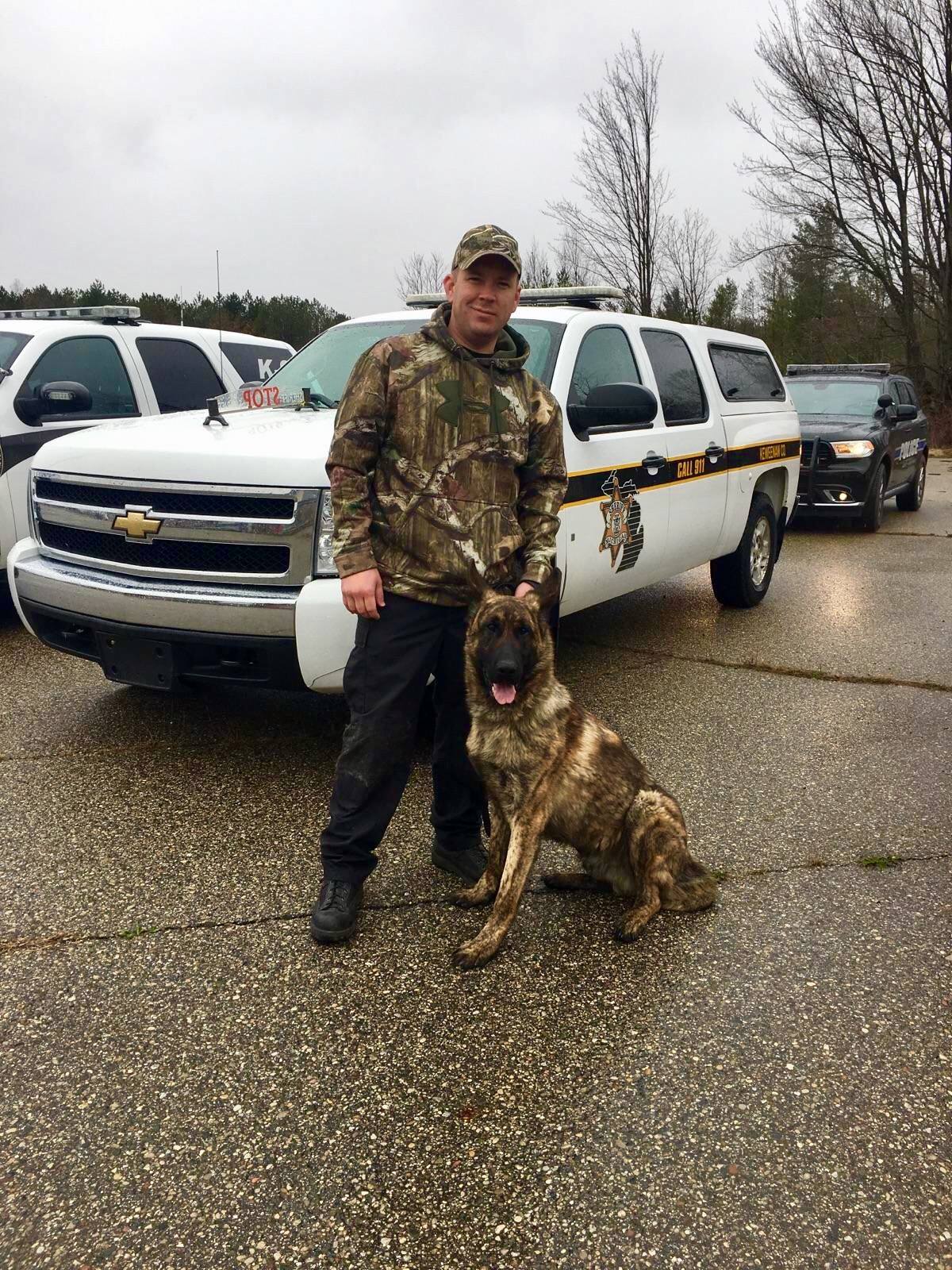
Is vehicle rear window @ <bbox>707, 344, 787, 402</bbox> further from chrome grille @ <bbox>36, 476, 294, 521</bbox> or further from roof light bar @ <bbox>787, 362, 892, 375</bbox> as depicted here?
roof light bar @ <bbox>787, 362, 892, 375</bbox>

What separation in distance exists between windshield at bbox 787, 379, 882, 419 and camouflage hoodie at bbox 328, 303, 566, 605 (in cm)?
1111

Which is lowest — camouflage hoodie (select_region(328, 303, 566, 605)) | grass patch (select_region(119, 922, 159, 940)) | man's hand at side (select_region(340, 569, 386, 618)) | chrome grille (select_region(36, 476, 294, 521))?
grass patch (select_region(119, 922, 159, 940))

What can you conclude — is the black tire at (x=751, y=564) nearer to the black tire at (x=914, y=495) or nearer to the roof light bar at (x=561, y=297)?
the roof light bar at (x=561, y=297)

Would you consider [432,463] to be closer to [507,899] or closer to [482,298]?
[482,298]

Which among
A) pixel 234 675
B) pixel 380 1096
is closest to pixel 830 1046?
pixel 380 1096

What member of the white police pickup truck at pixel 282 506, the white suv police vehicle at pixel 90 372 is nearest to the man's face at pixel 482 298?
the white police pickup truck at pixel 282 506

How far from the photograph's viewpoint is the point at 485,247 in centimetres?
297

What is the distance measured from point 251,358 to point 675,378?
3.77 m

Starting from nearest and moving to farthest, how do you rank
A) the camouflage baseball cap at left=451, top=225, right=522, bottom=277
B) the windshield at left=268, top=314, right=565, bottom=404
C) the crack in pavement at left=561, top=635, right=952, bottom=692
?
1. the camouflage baseball cap at left=451, top=225, right=522, bottom=277
2. the windshield at left=268, top=314, right=565, bottom=404
3. the crack in pavement at left=561, top=635, right=952, bottom=692

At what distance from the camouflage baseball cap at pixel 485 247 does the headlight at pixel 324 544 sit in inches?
47.0

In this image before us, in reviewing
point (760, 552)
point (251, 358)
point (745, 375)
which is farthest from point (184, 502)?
point (760, 552)

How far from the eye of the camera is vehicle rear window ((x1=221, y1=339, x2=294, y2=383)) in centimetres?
819

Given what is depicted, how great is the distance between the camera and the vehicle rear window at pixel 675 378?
6184 millimetres

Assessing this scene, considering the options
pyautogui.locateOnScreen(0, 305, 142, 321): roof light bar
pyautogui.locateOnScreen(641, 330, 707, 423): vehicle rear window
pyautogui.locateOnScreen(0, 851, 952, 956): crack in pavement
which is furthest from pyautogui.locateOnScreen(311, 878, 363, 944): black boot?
pyautogui.locateOnScreen(0, 305, 142, 321): roof light bar
